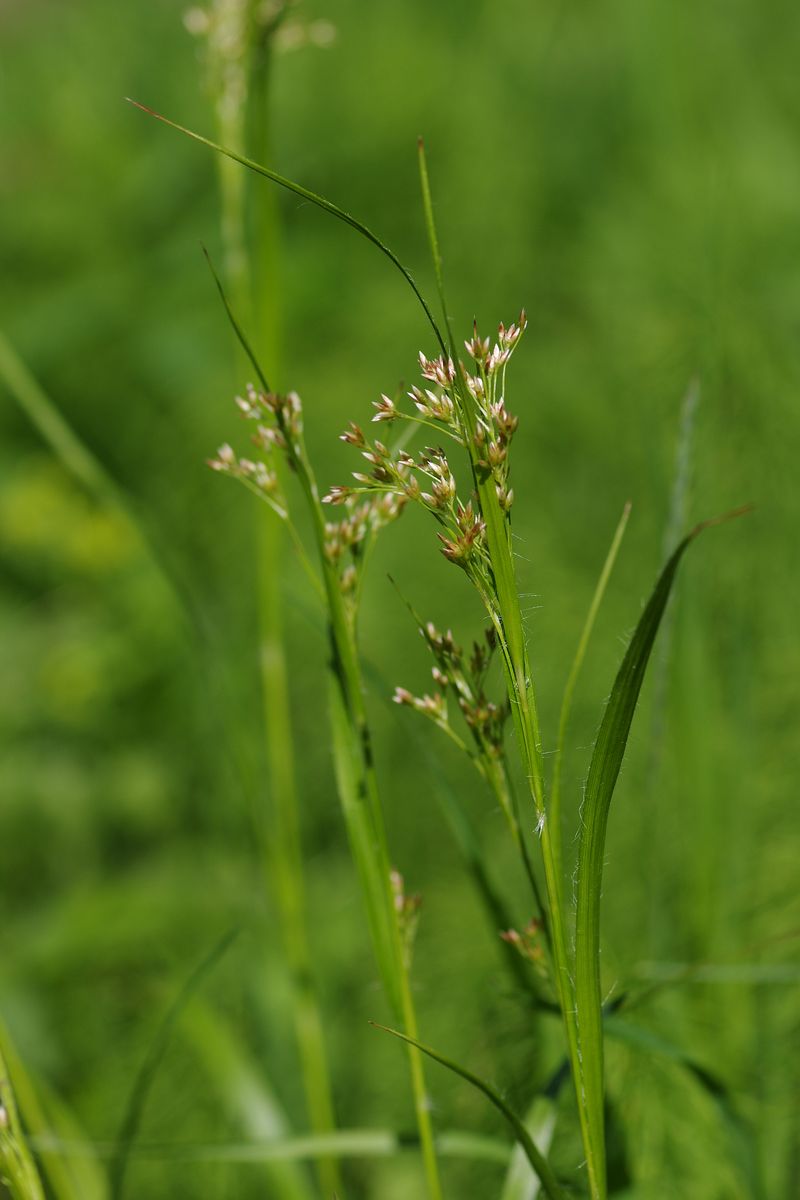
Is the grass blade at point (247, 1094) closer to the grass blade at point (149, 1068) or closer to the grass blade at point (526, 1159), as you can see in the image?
the grass blade at point (149, 1068)

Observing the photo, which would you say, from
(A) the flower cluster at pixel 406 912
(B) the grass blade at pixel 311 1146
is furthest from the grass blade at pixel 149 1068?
(A) the flower cluster at pixel 406 912

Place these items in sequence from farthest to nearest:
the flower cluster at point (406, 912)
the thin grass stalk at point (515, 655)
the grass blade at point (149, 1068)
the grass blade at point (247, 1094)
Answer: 1. the grass blade at point (247, 1094)
2. the grass blade at point (149, 1068)
3. the flower cluster at point (406, 912)
4. the thin grass stalk at point (515, 655)

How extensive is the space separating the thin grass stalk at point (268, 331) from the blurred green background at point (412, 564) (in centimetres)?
5

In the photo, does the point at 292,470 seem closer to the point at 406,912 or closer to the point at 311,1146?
the point at 406,912

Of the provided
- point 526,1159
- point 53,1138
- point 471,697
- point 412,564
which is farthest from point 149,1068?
point 412,564

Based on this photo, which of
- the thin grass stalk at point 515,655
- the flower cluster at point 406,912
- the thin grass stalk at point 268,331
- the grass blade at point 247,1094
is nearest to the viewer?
the thin grass stalk at point 515,655

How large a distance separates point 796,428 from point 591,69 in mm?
1436

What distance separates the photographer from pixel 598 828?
425 millimetres

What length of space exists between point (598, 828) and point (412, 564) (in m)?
1.19

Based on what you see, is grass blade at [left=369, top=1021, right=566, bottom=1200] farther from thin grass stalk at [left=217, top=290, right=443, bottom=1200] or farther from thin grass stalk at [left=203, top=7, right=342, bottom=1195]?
thin grass stalk at [left=203, top=7, right=342, bottom=1195]

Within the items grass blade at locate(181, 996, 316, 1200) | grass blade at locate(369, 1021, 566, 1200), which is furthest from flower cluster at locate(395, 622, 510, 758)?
grass blade at locate(181, 996, 316, 1200)

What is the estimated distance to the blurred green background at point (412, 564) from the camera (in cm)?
95

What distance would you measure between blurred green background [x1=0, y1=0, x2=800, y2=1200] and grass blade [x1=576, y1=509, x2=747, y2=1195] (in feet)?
0.63

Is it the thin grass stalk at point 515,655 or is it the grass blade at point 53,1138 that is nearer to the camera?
the thin grass stalk at point 515,655
